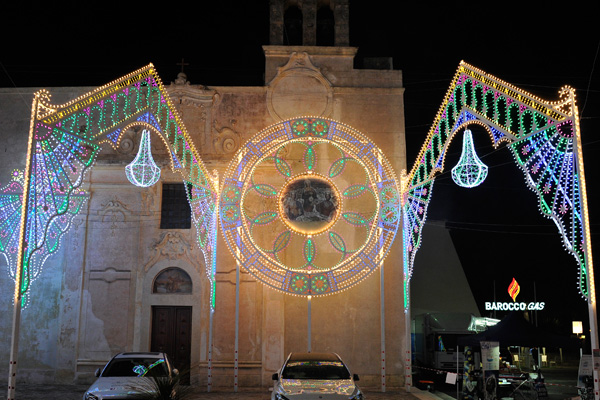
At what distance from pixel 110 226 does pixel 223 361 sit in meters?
5.88

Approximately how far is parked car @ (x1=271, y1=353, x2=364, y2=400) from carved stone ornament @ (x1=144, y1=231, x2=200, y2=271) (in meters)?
7.65

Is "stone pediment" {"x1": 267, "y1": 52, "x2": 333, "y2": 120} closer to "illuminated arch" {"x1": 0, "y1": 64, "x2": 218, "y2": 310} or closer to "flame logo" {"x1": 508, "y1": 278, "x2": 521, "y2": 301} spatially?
"illuminated arch" {"x1": 0, "y1": 64, "x2": 218, "y2": 310}

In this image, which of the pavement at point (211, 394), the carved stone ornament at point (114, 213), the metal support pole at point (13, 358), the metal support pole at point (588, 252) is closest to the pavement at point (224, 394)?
the pavement at point (211, 394)

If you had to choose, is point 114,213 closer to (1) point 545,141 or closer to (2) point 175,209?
(2) point 175,209

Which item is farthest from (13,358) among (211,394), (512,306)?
(512,306)

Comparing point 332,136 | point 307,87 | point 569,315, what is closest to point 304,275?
point 332,136

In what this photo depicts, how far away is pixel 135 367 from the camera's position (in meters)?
13.6

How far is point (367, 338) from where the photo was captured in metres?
20.1

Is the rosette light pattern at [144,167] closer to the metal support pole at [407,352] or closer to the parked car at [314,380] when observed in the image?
the parked car at [314,380]

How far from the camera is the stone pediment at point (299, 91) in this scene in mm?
21391

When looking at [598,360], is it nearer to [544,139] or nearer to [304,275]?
[544,139]

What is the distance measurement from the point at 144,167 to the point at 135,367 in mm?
7715

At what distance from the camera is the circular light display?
62.6ft

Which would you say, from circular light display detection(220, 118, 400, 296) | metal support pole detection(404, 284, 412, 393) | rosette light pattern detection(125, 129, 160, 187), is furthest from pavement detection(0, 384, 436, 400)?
rosette light pattern detection(125, 129, 160, 187)
